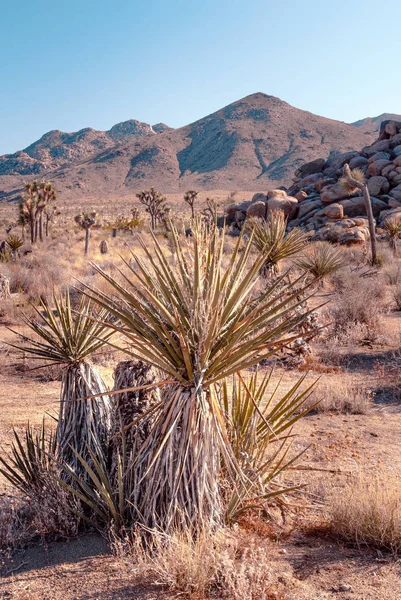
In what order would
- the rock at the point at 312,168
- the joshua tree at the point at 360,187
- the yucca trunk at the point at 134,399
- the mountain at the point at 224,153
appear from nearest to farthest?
the yucca trunk at the point at 134,399 < the joshua tree at the point at 360,187 < the rock at the point at 312,168 < the mountain at the point at 224,153

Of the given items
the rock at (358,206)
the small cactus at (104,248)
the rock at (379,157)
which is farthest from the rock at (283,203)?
the small cactus at (104,248)

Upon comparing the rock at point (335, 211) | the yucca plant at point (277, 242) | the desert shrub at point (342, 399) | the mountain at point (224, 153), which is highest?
the mountain at point (224, 153)

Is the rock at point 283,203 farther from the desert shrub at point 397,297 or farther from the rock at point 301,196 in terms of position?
the desert shrub at point 397,297

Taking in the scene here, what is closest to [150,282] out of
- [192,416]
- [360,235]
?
[192,416]

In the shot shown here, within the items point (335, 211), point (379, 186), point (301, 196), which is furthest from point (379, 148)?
point (335, 211)

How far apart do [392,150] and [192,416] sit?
40.6m

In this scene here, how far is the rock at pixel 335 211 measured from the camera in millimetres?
31041

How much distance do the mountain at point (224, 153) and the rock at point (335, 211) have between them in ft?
173

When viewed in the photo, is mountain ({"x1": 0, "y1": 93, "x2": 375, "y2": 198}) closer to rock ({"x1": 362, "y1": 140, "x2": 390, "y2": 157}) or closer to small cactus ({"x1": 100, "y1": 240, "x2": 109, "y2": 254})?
rock ({"x1": 362, "y1": 140, "x2": 390, "y2": 157})

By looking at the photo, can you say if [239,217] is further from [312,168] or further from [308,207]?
[312,168]

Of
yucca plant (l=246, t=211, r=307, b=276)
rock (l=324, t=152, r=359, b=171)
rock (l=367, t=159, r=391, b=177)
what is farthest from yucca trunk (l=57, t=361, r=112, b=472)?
rock (l=324, t=152, r=359, b=171)

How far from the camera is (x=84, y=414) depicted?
3805 mm

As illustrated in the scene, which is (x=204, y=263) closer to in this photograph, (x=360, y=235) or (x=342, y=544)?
(x=342, y=544)

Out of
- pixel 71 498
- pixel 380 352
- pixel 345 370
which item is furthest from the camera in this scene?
pixel 380 352
